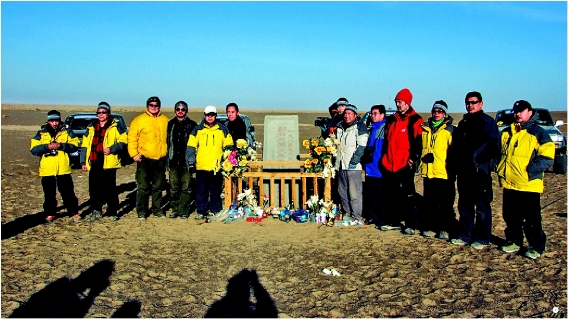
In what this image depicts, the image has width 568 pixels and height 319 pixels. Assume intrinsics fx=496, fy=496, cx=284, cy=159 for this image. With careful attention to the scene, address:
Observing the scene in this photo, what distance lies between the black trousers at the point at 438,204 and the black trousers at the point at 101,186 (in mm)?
5053

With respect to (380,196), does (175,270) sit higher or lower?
lower

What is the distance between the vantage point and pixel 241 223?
831cm

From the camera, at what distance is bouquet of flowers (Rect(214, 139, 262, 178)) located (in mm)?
8256

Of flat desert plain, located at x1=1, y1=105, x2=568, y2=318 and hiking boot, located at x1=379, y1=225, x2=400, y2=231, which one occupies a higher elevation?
hiking boot, located at x1=379, y1=225, x2=400, y2=231

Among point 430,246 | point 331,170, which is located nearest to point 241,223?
point 331,170

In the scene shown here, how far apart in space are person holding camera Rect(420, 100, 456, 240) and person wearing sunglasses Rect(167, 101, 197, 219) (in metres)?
3.80

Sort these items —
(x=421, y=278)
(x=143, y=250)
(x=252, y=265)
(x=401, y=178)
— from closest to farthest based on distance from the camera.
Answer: (x=421, y=278)
(x=252, y=265)
(x=143, y=250)
(x=401, y=178)

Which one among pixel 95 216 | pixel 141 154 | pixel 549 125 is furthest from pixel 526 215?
pixel 549 125

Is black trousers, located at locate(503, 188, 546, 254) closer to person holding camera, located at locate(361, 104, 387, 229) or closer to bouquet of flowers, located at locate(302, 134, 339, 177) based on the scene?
person holding camera, located at locate(361, 104, 387, 229)

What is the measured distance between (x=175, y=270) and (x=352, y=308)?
2.27 meters

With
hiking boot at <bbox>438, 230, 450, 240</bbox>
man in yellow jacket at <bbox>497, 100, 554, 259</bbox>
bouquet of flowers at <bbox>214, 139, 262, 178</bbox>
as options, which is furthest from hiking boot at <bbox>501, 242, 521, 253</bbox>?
bouquet of flowers at <bbox>214, 139, 262, 178</bbox>

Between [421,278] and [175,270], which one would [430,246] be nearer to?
[421,278]

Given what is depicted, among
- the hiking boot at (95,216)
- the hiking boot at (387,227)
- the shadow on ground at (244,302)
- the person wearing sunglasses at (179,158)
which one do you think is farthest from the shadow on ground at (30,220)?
the hiking boot at (387,227)

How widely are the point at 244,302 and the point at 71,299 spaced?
1.77 m
